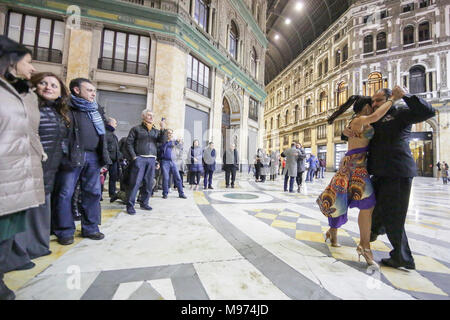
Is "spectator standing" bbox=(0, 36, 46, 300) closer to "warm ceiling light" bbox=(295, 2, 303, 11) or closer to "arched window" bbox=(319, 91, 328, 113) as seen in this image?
"arched window" bbox=(319, 91, 328, 113)

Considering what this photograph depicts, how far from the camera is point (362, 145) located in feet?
5.85

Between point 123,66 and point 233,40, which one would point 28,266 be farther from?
point 233,40

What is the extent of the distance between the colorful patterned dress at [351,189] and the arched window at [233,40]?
51.1ft

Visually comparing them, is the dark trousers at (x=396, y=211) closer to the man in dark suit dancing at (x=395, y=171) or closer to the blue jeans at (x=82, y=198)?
the man in dark suit dancing at (x=395, y=171)

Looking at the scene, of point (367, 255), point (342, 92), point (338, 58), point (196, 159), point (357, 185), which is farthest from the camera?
point (338, 58)

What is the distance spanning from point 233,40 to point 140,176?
617 inches

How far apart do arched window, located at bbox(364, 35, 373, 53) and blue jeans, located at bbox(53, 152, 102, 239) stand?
2619 cm

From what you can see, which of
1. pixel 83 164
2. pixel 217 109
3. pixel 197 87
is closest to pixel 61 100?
pixel 83 164

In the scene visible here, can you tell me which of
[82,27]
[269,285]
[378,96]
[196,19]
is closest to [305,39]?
[196,19]

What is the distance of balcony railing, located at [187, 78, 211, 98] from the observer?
1162 cm

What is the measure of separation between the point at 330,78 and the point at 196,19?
56.6 ft

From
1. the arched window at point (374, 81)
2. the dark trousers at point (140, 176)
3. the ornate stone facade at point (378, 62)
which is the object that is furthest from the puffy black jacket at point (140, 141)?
the arched window at point (374, 81)

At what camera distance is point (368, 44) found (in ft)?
64.0
